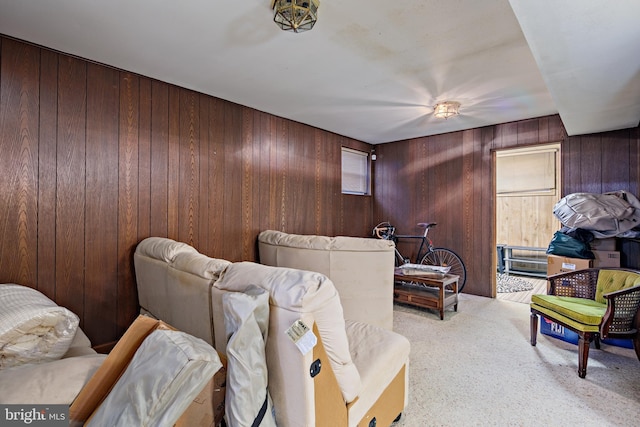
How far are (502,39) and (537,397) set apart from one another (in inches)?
98.1

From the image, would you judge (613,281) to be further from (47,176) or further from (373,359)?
(47,176)

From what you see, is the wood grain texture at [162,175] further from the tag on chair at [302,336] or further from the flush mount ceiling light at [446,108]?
Answer: the tag on chair at [302,336]

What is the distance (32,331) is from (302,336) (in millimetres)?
1474

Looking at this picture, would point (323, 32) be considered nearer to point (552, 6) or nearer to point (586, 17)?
point (552, 6)

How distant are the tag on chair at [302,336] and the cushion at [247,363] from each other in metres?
0.13

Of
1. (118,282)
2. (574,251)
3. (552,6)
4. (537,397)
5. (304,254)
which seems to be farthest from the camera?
(574,251)

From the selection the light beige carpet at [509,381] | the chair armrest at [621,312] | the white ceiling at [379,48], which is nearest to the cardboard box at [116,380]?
the light beige carpet at [509,381]

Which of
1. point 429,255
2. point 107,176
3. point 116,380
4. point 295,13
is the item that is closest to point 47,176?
point 107,176

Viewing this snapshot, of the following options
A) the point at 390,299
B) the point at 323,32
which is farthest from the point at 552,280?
the point at 323,32

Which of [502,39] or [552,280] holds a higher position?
[502,39]

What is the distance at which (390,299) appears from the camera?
277 centimetres

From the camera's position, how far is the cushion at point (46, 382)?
1.05m

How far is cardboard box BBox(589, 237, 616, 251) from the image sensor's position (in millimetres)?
3301

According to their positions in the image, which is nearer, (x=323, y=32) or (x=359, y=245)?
(x=323, y=32)
